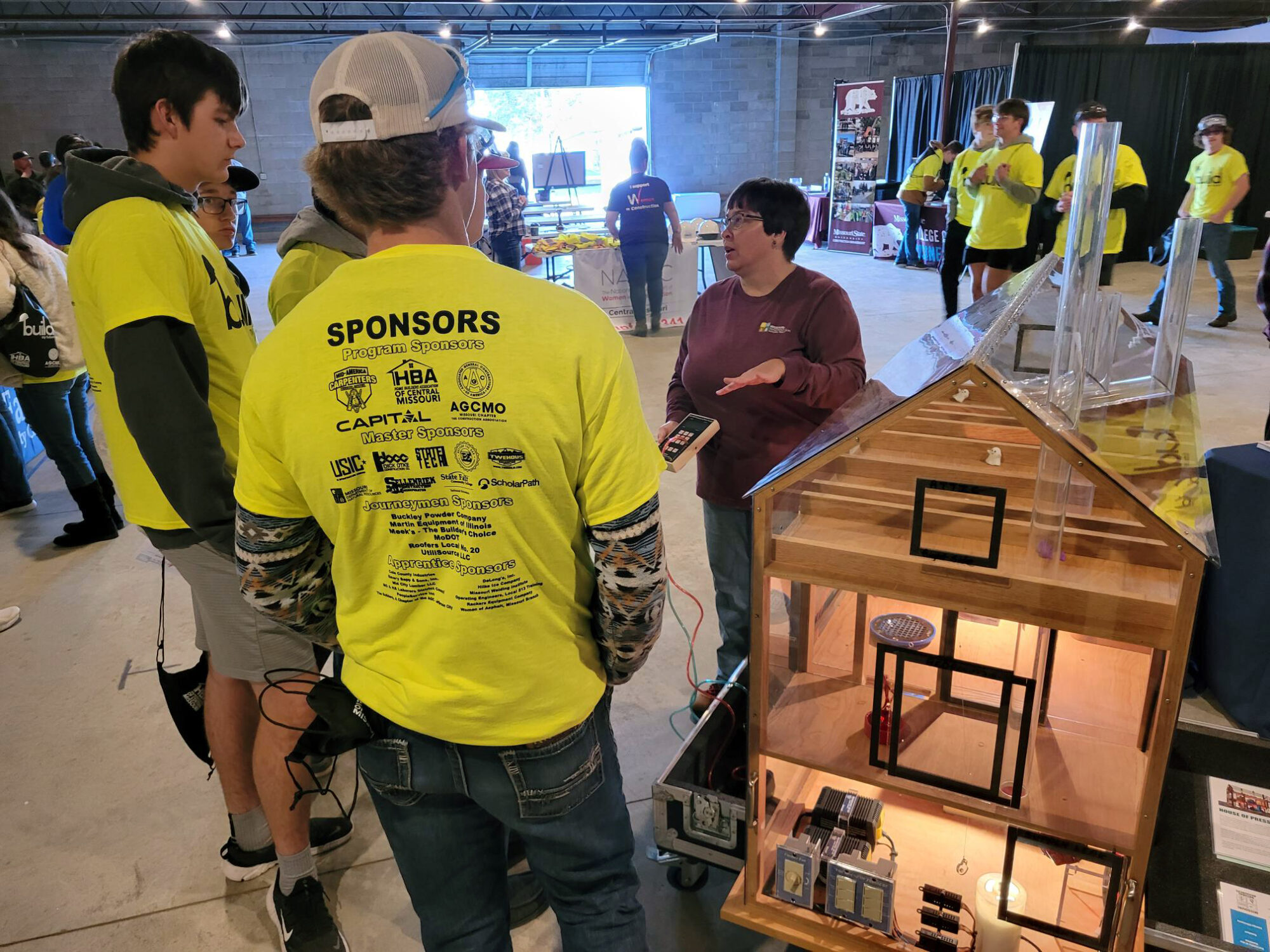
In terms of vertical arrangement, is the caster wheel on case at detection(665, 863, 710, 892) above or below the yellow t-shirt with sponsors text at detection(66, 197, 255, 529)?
below

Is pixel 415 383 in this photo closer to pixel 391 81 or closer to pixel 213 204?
pixel 391 81

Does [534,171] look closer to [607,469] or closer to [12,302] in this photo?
[12,302]

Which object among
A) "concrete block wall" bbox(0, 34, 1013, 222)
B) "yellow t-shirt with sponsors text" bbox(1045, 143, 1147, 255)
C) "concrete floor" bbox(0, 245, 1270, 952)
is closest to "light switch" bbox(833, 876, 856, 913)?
"concrete floor" bbox(0, 245, 1270, 952)

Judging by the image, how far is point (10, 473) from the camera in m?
3.92

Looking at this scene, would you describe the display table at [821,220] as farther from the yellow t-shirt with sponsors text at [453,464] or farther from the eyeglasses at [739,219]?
the yellow t-shirt with sponsors text at [453,464]

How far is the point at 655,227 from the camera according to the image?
21.2 ft

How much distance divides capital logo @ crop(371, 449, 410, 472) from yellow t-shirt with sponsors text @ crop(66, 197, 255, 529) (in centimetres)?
63

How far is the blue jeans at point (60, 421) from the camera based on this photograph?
3.34 m

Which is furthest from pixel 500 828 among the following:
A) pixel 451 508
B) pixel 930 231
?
pixel 930 231

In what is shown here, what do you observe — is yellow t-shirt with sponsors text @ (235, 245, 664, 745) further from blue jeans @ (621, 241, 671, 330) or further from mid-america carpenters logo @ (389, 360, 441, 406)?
blue jeans @ (621, 241, 671, 330)

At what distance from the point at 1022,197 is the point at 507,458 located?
5.01 m

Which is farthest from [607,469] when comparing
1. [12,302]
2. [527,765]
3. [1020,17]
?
[1020,17]

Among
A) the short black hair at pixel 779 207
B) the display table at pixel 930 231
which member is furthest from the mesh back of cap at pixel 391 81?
the display table at pixel 930 231

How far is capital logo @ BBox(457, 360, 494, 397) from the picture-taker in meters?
0.82
